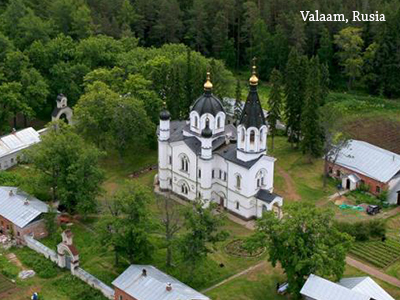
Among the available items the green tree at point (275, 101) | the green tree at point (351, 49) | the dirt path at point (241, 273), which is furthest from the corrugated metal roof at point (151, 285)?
the green tree at point (351, 49)

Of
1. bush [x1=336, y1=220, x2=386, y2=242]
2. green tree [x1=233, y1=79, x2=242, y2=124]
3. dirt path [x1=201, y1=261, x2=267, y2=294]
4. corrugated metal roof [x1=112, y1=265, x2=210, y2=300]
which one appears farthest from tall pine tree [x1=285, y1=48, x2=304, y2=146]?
corrugated metal roof [x1=112, y1=265, x2=210, y2=300]

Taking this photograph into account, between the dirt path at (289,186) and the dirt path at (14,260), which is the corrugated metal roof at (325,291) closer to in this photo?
the dirt path at (289,186)

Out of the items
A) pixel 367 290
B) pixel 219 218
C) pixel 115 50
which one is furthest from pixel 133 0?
pixel 367 290

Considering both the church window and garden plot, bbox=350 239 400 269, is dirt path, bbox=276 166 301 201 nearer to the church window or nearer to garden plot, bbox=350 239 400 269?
the church window

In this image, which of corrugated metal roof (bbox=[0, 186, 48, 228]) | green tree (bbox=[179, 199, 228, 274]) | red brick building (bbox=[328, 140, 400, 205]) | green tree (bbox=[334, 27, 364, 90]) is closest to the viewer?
green tree (bbox=[179, 199, 228, 274])

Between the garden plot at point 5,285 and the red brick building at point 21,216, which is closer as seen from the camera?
the garden plot at point 5,285

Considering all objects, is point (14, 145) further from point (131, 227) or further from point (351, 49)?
point (351, 49)

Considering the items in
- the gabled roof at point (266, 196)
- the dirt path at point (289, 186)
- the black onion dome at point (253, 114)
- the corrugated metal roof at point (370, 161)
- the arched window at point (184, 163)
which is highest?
the black onion dome at point (253, 114)

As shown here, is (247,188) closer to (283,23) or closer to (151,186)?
(151,186)
